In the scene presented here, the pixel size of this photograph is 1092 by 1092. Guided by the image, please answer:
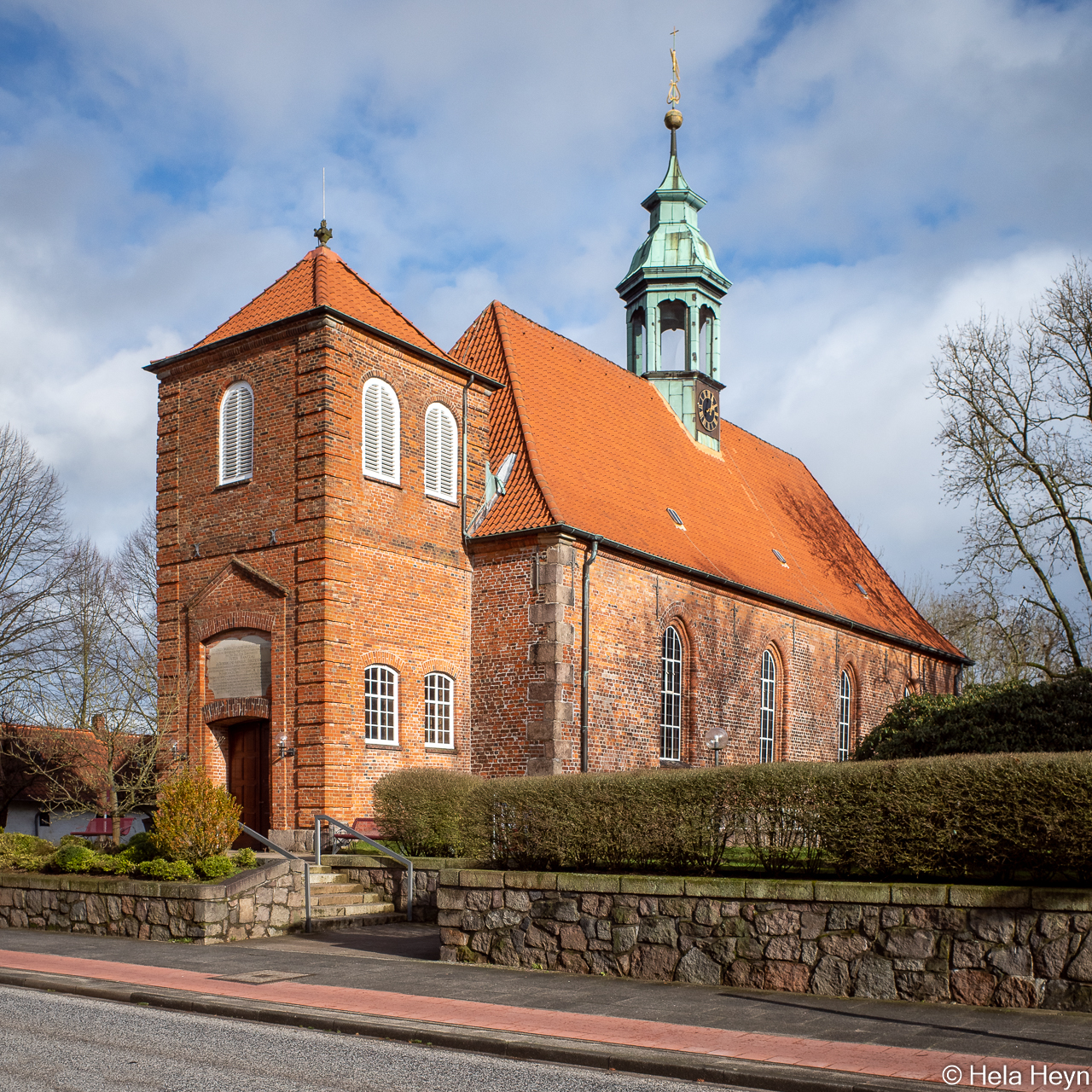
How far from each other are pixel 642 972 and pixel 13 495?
89.9 ft

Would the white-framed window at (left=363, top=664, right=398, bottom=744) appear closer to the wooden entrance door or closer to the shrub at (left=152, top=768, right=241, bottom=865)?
the wooden entrance door

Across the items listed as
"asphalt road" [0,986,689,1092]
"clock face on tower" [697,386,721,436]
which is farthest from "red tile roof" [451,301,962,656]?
"asphalt road" [0,986,689,1092]

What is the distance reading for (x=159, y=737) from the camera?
19203 mm

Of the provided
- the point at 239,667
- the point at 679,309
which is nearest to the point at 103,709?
the point at 239,667

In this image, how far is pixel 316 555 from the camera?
58.4 feet

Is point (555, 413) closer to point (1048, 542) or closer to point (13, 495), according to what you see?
point (1048, 542)

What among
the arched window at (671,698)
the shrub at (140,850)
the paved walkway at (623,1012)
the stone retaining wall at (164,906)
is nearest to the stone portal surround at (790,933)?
the paved walkway at (623,1012)

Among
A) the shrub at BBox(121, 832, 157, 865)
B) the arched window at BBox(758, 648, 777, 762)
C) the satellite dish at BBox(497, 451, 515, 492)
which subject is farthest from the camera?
the arched window at BBox(758, 648, 777, 762)

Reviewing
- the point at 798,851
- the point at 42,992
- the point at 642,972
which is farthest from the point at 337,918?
the point at 798,851

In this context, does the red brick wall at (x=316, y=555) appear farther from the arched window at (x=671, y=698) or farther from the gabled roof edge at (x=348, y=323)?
the arched window at (x=671, y=698)

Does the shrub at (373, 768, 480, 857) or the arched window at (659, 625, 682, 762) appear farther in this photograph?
the arched window at (659, 625, 682, 762)

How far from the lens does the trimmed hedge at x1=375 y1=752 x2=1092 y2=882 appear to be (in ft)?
29.0

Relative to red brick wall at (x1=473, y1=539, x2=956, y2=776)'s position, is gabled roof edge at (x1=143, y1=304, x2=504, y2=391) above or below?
above

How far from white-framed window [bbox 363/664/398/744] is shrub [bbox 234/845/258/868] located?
3.32m
